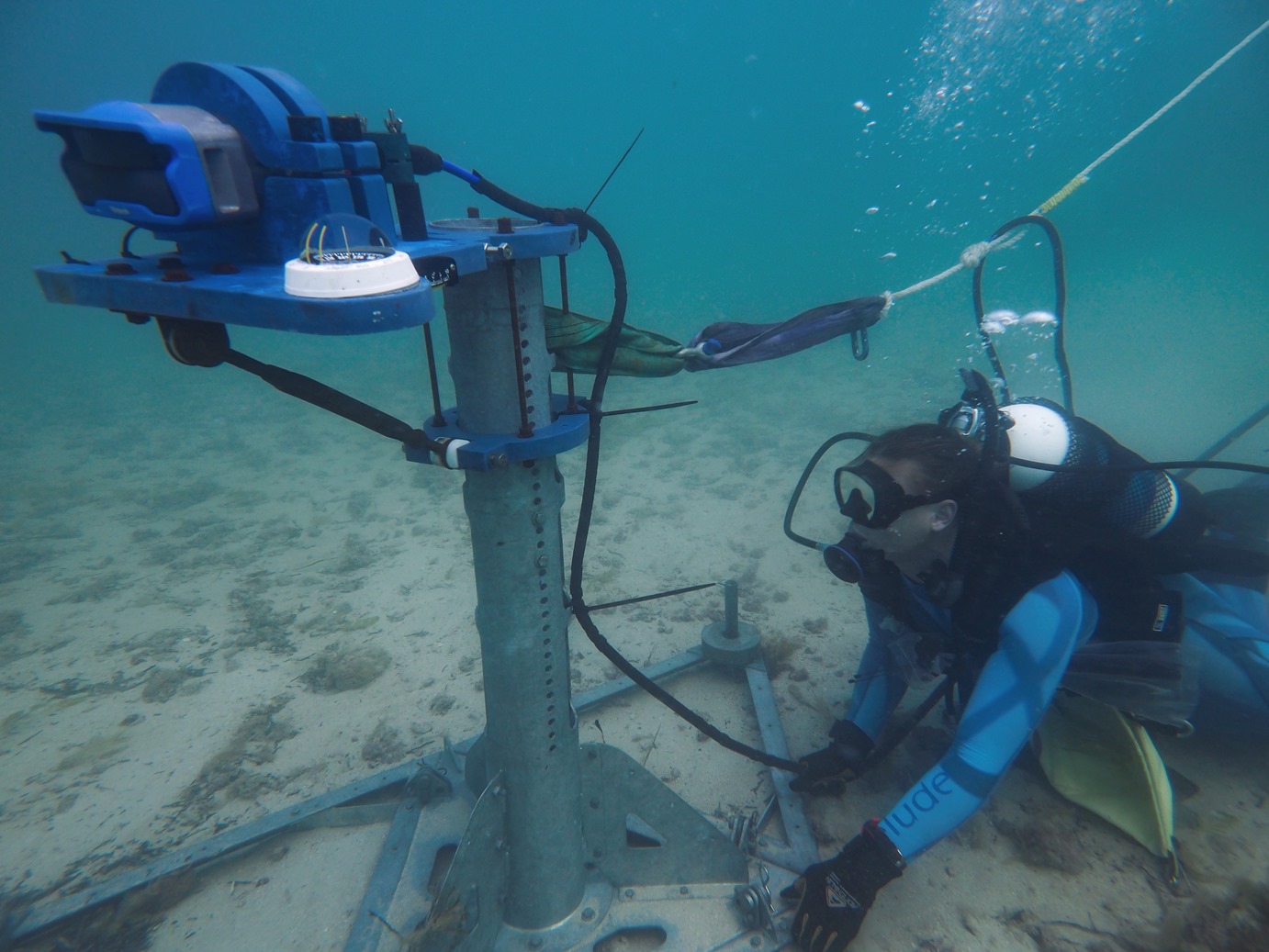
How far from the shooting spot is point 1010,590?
8.41 ft

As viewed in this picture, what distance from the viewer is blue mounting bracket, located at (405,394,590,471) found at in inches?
64.9

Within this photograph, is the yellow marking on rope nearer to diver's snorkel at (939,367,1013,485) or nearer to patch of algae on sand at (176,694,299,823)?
diver's snorkel at (939,367,1013,485)

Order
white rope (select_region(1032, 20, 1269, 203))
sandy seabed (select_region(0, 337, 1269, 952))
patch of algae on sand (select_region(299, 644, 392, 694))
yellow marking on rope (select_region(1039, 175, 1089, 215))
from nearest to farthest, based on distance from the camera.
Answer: sandy seabed (select_region(0, 337, 1269, 952))
white rope (select_region(1032, 20, 1269, 203))
yellow marking on rope (select_region(1039, 175, 1089, 215))
patch of algae on sand (select_region(299, 644, 392, 694))

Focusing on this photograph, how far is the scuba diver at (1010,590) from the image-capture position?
7.76ft

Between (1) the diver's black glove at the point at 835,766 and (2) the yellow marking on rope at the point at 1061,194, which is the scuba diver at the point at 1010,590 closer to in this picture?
(1) the diver's black glove at the point at 835,766

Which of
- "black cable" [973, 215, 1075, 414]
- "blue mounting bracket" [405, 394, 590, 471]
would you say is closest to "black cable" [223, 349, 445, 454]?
"blue mounting bracket" [405, 394, 590, 471]

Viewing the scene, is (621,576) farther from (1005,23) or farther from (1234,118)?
(1234,118)

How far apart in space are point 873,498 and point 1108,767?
2.22m

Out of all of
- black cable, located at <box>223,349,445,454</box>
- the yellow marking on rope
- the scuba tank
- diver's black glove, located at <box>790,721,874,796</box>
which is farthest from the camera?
the yellow marking on rope

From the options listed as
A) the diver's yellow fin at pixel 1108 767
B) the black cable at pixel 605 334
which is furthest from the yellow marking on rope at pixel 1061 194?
the black cable at pixel 605 334

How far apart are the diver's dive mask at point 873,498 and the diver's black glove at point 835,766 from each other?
4.68 feet

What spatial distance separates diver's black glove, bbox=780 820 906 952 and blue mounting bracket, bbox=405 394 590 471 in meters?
2.01

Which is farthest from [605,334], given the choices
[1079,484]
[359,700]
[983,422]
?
[359,700]

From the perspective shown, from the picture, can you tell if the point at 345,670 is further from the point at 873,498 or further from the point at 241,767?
the point at 873,498
